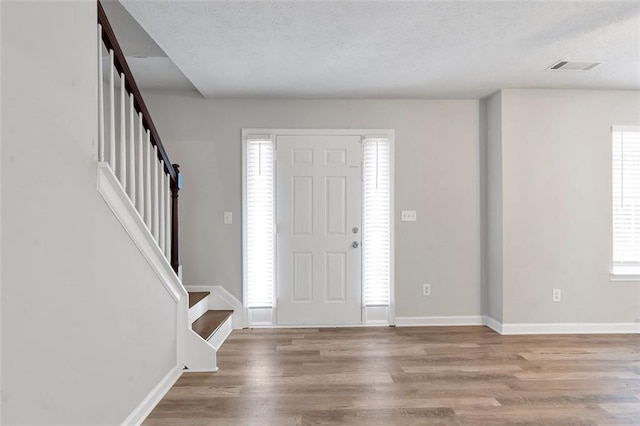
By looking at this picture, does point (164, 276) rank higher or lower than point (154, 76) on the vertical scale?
lower

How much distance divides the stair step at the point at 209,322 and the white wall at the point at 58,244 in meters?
1.14

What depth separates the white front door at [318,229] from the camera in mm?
4383

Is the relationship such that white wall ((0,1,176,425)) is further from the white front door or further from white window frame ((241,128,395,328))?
the white front door

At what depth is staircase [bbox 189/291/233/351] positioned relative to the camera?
3496 millimetres

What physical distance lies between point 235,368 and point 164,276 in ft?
3.24

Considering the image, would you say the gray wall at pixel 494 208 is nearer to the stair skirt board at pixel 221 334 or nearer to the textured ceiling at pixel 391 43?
the textured ceiling at pixel 391 43

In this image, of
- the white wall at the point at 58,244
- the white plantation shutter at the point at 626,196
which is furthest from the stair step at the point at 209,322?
the white plantation shutter at the point at 626,196

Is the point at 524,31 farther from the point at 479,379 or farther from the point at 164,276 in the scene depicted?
the point at 164,276

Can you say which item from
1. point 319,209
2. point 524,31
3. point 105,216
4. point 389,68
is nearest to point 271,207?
point 319,209

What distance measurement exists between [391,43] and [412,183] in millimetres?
1809

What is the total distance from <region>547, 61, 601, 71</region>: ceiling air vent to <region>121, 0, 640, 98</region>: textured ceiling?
8 cm

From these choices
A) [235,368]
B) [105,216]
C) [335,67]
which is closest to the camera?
[105,216]

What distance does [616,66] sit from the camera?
350 centimetres

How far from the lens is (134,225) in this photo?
2.34m
